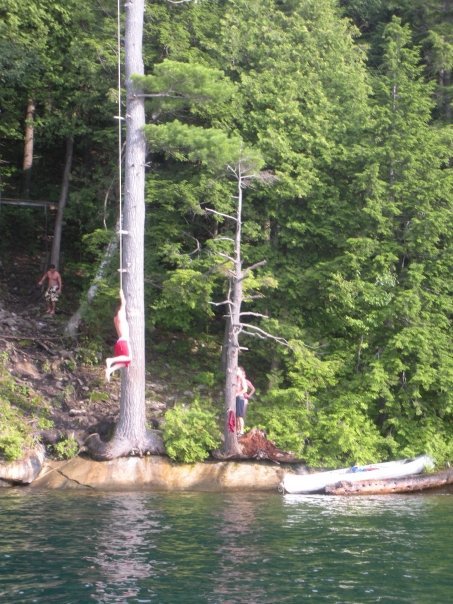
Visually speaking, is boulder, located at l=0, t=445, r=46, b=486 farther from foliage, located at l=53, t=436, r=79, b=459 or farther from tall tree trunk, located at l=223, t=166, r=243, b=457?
tall tree trunk, located at l=223, t=166, r=243, b=457

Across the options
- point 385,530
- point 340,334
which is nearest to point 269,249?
point 340,334

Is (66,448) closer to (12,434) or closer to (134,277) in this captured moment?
(12,434)

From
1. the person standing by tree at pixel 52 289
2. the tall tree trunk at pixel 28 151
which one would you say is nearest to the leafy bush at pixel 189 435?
the person standing by tree at pixel 52 289

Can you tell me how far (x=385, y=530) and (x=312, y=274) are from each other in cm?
860

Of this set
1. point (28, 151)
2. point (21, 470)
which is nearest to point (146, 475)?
point (21, 470)

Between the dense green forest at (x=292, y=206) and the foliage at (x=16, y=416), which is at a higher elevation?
the dense green forest at (x=292, y=206)

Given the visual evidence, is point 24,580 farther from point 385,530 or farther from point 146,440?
point 146,440

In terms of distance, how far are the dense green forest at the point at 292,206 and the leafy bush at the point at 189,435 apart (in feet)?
5.06

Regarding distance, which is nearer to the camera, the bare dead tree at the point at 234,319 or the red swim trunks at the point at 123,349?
the red swim trunks at the point at 123,349

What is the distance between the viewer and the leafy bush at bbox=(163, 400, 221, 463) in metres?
16.5

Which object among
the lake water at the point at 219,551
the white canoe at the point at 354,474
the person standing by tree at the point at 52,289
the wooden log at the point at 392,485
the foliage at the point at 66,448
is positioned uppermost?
the person standing by tree at the point at 52,289

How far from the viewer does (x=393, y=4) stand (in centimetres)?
2836

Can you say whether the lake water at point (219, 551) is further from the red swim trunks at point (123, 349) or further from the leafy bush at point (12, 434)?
the red swim trunks at point (123, 349)

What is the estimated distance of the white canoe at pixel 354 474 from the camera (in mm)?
16000
